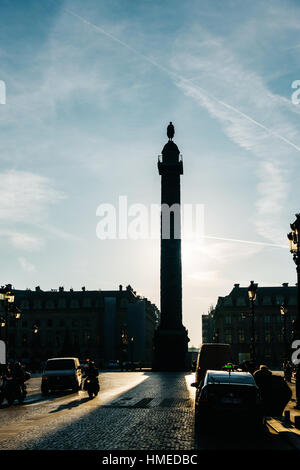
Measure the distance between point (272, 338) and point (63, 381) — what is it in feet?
303

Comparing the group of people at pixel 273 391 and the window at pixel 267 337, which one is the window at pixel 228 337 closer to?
the window at pixel 267 337

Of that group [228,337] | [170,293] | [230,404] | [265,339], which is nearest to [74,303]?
[228,337]

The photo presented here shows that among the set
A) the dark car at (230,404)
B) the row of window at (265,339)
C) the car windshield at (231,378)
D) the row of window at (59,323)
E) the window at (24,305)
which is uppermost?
the window at (24,305)

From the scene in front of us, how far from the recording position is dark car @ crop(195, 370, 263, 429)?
42.0 ft

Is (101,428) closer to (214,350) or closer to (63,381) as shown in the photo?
(214,350)

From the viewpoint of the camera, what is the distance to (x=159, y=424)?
15.1 m

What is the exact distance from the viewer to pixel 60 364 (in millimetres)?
29594

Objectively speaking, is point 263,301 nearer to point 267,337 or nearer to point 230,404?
point 267,337

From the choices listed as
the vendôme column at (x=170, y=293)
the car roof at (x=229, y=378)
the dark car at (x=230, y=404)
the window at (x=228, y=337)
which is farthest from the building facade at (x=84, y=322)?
the dark car at (x=230, y=404)

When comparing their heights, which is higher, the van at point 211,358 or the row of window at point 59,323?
the row of window at point 59,323

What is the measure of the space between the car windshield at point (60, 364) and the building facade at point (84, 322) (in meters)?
84.8

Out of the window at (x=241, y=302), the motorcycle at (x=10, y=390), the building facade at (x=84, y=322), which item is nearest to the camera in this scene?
the motorcycle at (x=10, y=390)

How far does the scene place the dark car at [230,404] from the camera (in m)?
12.8
